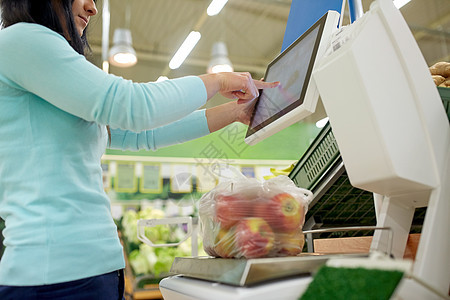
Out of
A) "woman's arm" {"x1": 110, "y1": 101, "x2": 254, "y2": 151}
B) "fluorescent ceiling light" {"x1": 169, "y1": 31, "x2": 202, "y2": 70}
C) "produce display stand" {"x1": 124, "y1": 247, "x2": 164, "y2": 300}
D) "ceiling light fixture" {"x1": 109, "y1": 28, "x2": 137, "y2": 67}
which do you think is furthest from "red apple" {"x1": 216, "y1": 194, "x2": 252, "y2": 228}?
"fluorescent ceiling light" {"x1": 169, "y1": 31, "x2": 202, "y2": 70}

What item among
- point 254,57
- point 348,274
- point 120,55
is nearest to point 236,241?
point 348,274

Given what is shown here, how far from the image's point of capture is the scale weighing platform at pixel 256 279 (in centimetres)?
66

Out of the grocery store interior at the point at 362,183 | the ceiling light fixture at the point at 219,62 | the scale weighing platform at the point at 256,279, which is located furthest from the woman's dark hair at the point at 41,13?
the ceiling light fixture at the point at 219,62

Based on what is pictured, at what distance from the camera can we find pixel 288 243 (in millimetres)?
862

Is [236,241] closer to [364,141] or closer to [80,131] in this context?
[364,141]

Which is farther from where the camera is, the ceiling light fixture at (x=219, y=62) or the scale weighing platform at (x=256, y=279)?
the ceiling light fixture at (x=219, y=62)

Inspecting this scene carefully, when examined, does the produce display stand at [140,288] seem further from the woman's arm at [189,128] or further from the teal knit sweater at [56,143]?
the teal knit sweater at [56,143]

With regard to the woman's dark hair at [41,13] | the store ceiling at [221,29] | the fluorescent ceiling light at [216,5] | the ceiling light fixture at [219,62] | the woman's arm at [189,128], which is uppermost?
the store ceiling at [221,29]

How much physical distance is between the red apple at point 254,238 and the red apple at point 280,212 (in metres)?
0.02

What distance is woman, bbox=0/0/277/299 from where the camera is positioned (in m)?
0.88

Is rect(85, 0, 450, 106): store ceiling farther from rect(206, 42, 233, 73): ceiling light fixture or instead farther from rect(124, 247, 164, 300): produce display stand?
rect(124, 247, 164, 300): produce display stand

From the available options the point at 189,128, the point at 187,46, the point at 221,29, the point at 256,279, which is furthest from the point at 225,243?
the point at 221,29

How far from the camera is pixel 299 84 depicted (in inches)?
42.7

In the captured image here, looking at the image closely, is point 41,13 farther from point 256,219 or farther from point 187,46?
point 187,46
